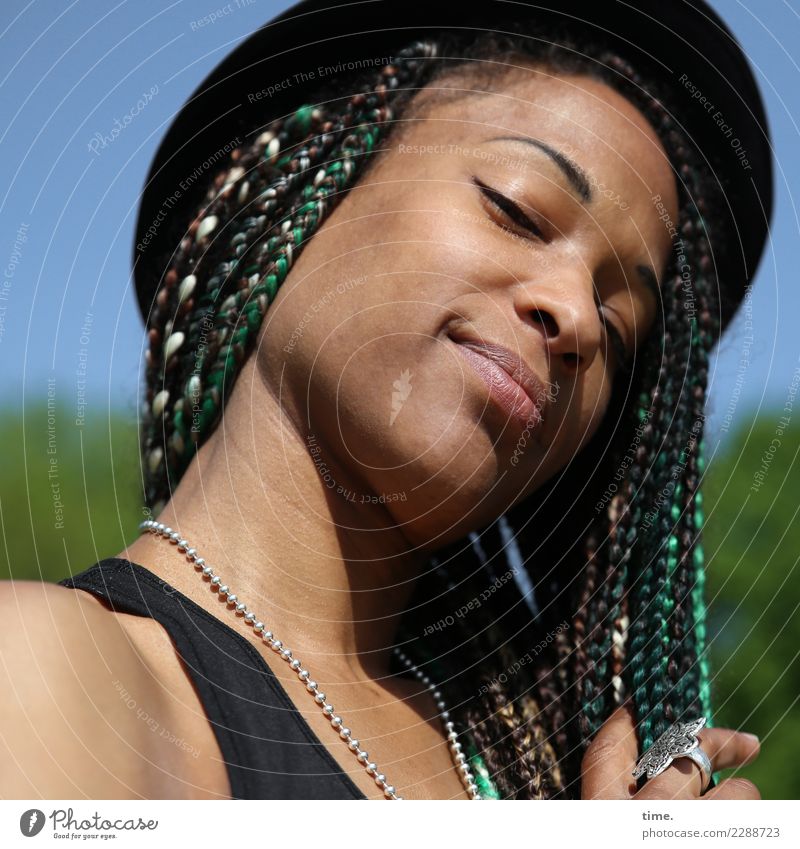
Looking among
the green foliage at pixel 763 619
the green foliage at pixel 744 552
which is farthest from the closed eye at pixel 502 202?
the green foliage at pixel 763 619

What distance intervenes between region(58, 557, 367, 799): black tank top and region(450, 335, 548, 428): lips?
1.22ft

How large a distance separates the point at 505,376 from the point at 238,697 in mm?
432

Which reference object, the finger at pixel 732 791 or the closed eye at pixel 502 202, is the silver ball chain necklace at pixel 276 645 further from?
the closed eye at pixel 502 202

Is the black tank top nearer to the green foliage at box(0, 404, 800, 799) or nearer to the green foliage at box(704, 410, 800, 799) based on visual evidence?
the green foliage at box(0, 404, 800, 799)

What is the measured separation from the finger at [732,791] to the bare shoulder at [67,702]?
2.07 feet

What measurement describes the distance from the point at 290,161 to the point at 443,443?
40 cm

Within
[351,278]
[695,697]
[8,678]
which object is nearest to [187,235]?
[351,278]

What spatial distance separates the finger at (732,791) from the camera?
1114mm

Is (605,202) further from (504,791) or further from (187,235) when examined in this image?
(504,791)

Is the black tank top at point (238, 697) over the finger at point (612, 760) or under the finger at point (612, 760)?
over

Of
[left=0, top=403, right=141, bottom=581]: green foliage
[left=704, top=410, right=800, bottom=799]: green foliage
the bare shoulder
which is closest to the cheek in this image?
the bare shoulder

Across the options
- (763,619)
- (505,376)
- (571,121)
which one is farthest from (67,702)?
(763,619)

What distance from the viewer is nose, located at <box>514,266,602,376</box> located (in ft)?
3.51

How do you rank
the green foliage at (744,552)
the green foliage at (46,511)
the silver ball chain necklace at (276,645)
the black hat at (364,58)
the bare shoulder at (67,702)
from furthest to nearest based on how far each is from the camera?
the green foliage at (46,511) < the green foliage at (744,552) < the black hat at (364,58) < the silver ball chain necklace at (276,645) < the bare shoulder at (67,702)
